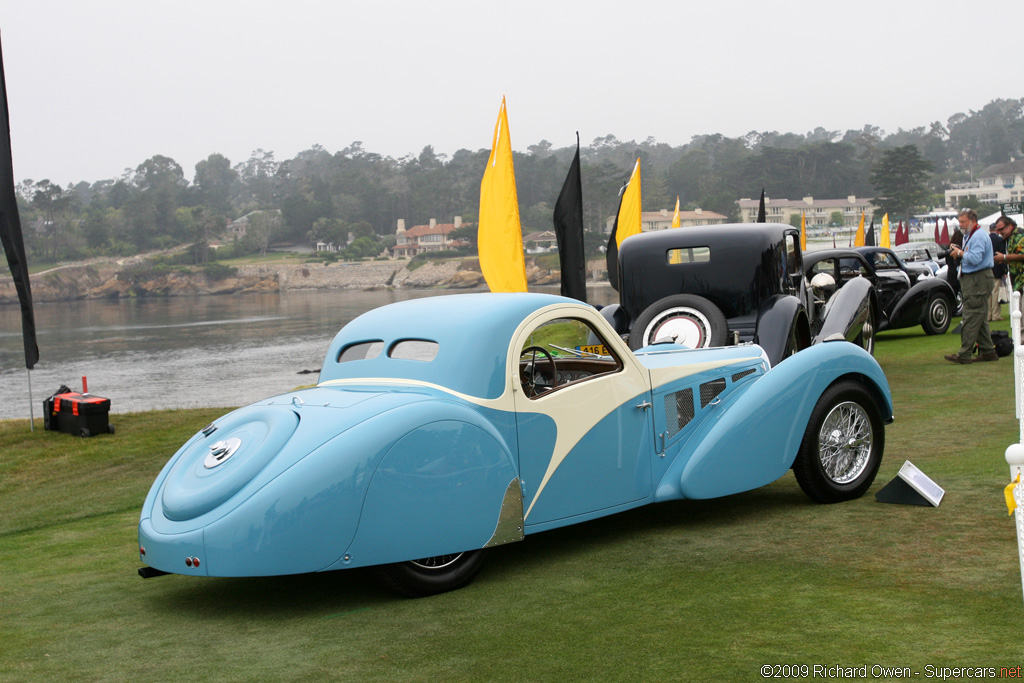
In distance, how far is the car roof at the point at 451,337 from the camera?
195 inches

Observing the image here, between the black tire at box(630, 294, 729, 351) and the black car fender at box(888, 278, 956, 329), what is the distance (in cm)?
953

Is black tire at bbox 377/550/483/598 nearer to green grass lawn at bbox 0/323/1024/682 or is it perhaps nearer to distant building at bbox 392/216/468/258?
green grass lawn at bbox 0/323/1024/682

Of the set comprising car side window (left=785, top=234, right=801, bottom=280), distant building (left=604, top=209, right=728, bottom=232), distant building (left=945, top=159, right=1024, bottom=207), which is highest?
distant building (left=945, top=159, right=1024, bottom=207)

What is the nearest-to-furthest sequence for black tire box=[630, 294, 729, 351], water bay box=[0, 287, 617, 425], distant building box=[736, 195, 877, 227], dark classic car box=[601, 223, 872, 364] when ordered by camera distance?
black tire box=[630, 294, 729, 351] → dark classic car box=[601, 223, 872, 364] → water bay box=[0, 287, 617, 425] → distant building box=[736, 195, 877, 227]

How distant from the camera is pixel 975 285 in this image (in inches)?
482

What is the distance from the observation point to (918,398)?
34.3 feet

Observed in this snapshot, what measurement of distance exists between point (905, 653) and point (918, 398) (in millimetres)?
7587

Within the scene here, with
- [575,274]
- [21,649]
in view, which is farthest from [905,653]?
[575,274]

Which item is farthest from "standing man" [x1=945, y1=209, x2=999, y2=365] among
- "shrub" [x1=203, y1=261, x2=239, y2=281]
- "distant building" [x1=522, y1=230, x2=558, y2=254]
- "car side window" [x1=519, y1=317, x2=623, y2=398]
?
"shrub" [x1=203, y1=261, x2=239, y2=281]

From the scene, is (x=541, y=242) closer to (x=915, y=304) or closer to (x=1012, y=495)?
(x=915, y=304)

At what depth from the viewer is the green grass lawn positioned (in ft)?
12.1

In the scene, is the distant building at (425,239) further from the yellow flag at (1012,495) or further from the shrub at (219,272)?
the yellow flag at (1012,495)

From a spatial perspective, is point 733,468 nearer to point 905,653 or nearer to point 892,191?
point 905,653

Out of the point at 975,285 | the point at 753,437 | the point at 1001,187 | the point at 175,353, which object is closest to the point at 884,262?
the point at 975,285
